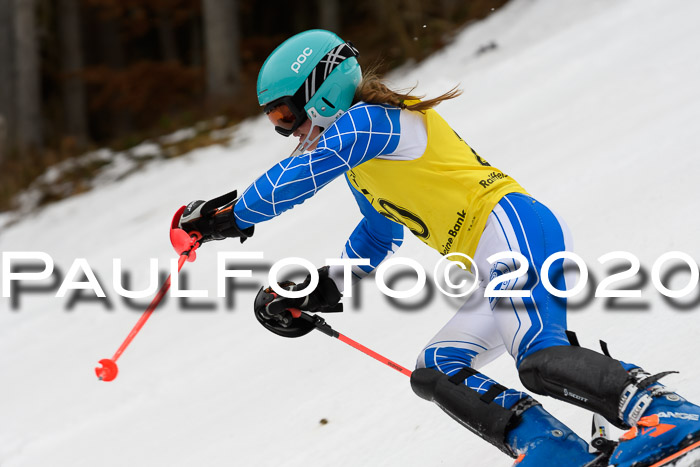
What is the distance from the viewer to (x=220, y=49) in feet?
46.6

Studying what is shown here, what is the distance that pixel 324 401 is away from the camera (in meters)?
4.44

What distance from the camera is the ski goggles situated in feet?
9.62

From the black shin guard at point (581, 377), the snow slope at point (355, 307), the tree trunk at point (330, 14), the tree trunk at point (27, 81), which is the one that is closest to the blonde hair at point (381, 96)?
the black shin guard at point (581, 377)

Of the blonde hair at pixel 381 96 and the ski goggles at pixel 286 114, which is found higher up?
the blonde hair at pixel 381 96

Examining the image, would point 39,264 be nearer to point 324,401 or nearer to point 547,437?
point 324,401

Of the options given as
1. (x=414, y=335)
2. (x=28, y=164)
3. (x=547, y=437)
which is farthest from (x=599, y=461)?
(x=28, y=164)

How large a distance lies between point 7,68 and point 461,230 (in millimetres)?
14487

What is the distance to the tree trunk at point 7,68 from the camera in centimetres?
1495

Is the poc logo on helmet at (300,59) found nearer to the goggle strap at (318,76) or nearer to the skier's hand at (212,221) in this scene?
the goggle strap at (318,76)

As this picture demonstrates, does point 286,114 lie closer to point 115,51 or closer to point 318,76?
point 318,76

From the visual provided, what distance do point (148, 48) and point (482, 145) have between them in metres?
19.9

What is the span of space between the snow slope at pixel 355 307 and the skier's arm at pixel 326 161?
1.35 meters

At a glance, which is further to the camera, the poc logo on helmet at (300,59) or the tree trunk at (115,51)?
the tree trunk at (115,51)

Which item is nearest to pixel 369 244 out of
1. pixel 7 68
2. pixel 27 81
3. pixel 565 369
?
pixel 565 369
